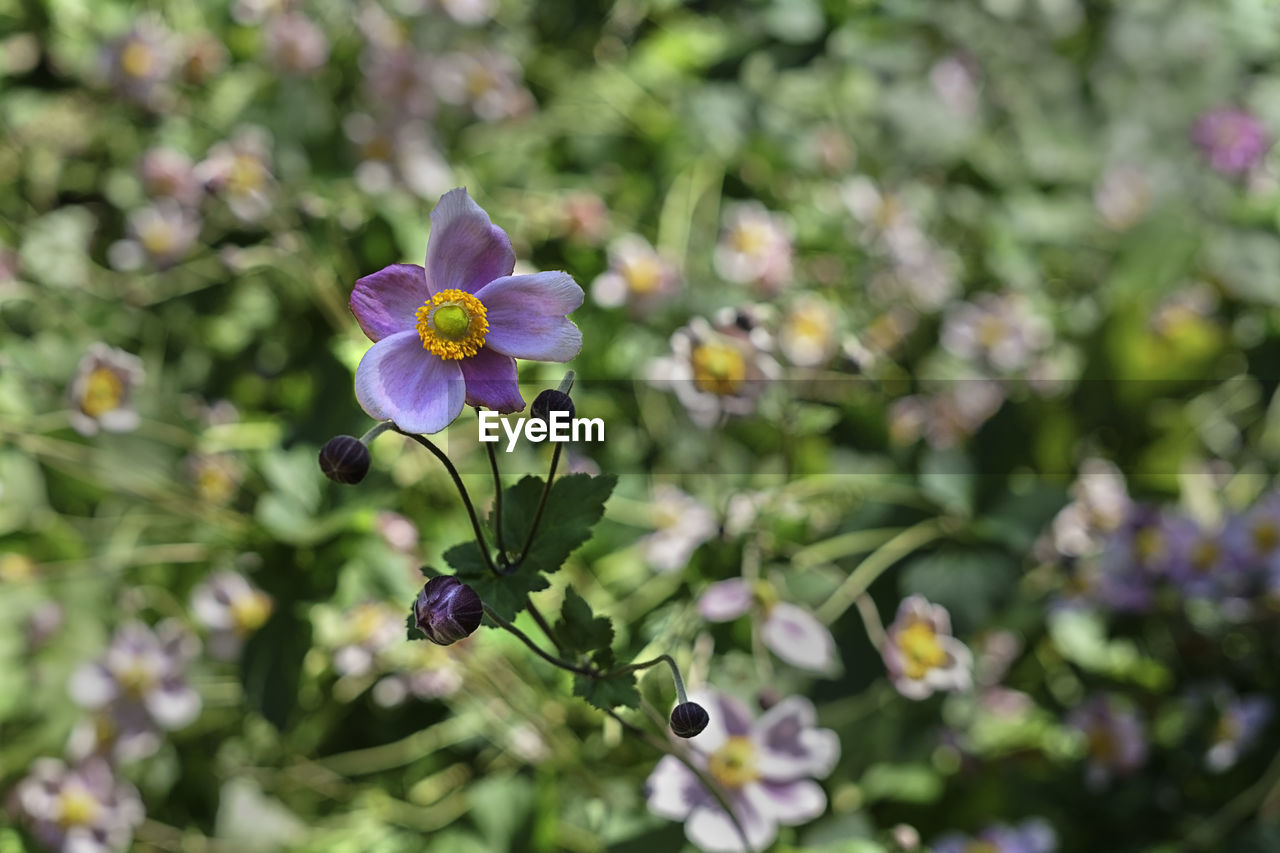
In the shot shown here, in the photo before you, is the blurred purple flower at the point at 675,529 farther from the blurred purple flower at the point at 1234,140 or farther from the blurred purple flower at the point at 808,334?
the blurred purple flower at the point at 1234,140

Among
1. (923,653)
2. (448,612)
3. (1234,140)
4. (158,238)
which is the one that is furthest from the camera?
(1234,140)

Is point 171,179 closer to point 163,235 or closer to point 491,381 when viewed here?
point 163,235

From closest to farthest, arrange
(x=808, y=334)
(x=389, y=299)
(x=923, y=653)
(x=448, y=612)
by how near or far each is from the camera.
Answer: (x=448, y=612), (x=389, y=299), (x=923, y=653), (x=808, y=334)

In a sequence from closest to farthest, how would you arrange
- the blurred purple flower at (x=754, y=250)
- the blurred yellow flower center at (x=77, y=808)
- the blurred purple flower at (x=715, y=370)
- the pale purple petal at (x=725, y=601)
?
1. the pale purple petal at (x=725, y=601)
2. the blurred purple flower at (x=715, y=370)
3. the blurred yellow flower center at (x=77, y=808)
4. the blurred purple flower at (x=754, y=250)

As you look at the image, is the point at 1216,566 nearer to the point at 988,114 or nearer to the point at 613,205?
the point at 613,205

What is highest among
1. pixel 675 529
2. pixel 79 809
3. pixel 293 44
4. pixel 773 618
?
pixel 293 44

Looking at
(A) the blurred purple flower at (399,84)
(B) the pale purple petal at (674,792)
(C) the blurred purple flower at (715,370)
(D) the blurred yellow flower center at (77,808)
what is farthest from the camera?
(A) the blurred purple flower at (399,84)

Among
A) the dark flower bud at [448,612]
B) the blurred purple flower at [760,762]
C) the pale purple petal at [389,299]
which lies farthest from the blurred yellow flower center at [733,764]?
A: the pale purple petal at [389,299]

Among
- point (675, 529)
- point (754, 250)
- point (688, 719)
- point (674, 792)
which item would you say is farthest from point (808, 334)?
point (688, 719)
